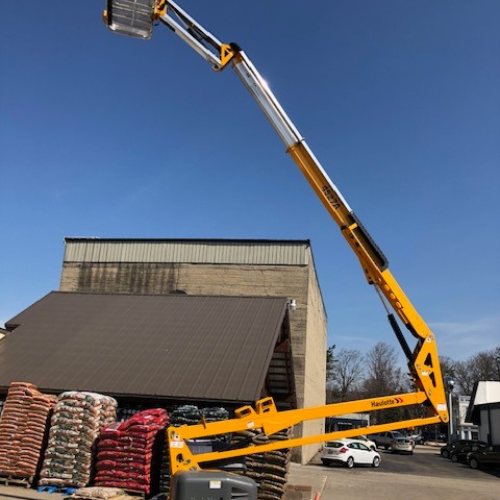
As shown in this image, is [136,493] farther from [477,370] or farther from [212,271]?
[477,370]

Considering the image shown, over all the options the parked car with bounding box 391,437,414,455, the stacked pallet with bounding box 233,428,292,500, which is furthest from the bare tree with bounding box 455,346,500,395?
the stacked pallet with bounding box 233,428,292,500

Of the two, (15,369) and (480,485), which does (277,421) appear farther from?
(480,485)

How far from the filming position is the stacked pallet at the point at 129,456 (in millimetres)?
13047

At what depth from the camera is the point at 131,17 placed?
368 inches

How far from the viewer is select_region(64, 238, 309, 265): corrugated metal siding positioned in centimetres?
3180

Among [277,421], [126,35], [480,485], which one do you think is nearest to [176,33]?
[126,35]

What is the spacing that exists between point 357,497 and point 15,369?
12.3 metres

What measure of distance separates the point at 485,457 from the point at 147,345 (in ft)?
80.0

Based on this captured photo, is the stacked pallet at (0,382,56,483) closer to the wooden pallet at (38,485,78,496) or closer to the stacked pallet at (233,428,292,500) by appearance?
the wooden pallet at (38,485,78,496)

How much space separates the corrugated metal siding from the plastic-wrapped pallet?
62.6 ft

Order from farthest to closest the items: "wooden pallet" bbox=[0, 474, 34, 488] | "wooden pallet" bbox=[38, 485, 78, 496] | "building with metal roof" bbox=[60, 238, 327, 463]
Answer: "building with metal roof" bbox=[60, 238, 327, 463], "wooden pallet" bbox=[0, 474, 34, 488], "wooden pallet" bbox=[38, 485, 78, 496]

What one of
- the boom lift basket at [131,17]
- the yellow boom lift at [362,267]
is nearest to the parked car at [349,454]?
the yellow boom lift at [362,267]

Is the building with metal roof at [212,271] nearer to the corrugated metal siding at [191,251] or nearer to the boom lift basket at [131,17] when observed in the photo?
the corrugated metal siding at [191,251]

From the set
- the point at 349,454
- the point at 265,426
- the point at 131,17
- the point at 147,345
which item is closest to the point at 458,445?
the point at 349,454
